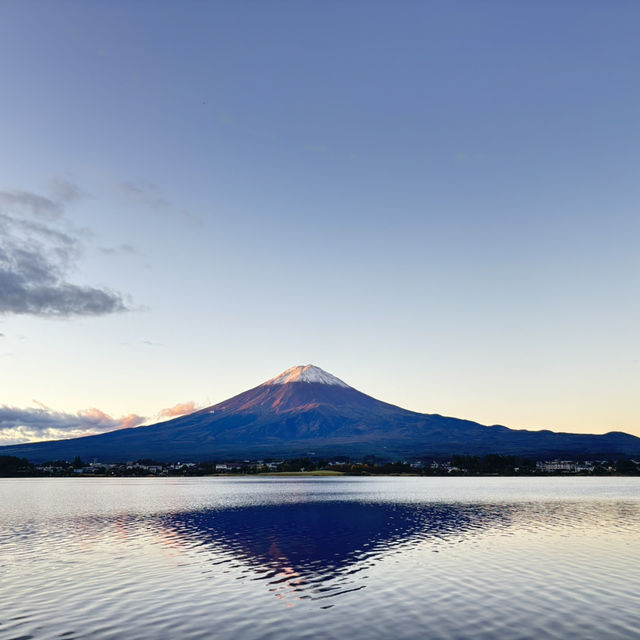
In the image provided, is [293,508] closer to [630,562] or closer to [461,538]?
[461,538]

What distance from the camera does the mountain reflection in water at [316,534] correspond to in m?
38.0

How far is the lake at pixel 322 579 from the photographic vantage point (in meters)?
25.2

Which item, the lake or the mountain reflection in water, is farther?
the mountain reflection in water

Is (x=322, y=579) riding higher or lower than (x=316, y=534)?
higher

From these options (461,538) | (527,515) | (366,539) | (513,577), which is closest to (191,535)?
(366,539)

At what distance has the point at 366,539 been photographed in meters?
54.6

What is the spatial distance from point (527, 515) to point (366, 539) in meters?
33.7

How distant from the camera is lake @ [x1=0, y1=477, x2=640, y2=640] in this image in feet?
82.7

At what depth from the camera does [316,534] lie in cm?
5878

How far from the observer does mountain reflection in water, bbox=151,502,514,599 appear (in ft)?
125

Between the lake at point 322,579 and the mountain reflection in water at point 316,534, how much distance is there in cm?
24

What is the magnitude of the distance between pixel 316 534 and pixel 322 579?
23852mm

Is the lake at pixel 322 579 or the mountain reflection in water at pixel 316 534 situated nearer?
the lake at pixel 322 579

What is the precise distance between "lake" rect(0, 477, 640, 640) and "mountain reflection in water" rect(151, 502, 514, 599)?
0.78 feet
